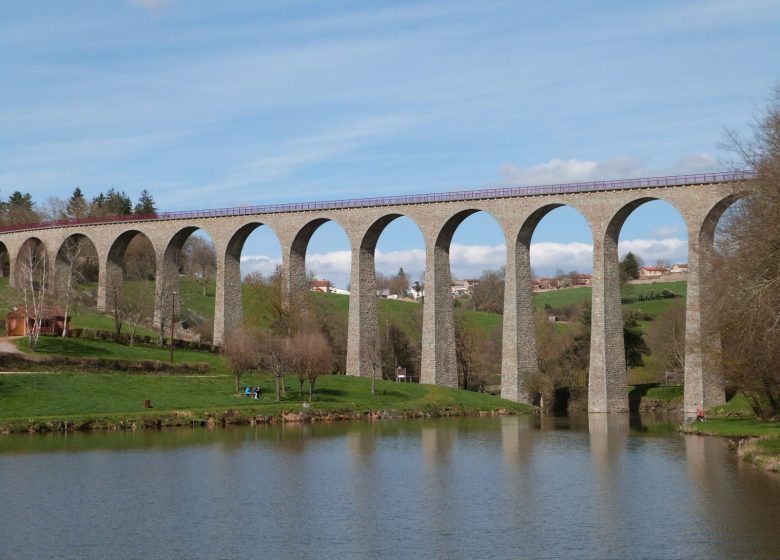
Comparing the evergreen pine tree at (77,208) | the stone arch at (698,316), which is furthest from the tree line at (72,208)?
the stone arch at (698,316)

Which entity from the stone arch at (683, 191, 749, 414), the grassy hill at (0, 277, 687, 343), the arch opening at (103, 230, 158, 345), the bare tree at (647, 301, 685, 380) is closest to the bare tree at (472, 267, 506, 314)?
the grassy hill at (0, 277, 687, 343)

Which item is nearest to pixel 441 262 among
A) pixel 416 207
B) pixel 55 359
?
pixel 416 207

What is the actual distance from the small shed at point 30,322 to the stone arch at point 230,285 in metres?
11.5

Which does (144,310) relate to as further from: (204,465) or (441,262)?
(204,465)

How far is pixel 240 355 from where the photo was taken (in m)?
60.2

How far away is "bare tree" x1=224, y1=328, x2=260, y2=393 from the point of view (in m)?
60.1

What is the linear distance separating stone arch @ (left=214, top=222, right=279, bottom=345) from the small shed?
37.7 feet

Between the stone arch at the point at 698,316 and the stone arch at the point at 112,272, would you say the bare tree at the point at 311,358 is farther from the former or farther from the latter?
the stone arch at the point at 112,272

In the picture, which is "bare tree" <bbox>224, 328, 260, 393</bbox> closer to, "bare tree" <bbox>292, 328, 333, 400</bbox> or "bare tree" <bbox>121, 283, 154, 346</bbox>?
"bare tree" <bbox>292, 328, 333, 400</bbox>

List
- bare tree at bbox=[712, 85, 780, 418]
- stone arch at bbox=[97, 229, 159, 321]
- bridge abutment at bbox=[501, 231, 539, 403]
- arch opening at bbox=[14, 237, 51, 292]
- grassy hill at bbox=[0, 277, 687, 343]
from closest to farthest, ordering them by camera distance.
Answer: bare tree at bbox=[712, 85, 780, 418] → bridge abutment at bbox=[501, 231, 539, 403] → grassy hill at bbox=[0, 277, 687, 343] → stone arch at bbox=[97, 229, 159, 321] → arch opening at bbox=[14, 237, 51, 292]

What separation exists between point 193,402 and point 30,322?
21518 mm

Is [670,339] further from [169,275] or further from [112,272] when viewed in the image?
[112,272]

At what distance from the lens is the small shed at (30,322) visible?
7167 cm

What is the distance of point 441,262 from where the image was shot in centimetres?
7000
